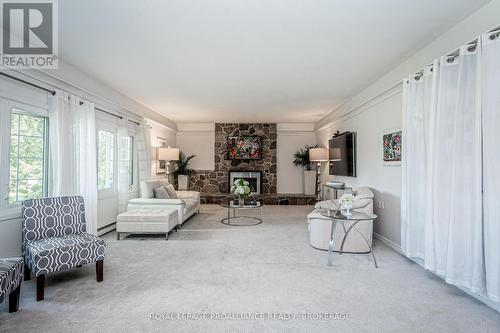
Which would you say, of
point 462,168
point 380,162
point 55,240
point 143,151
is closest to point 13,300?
point 55,240

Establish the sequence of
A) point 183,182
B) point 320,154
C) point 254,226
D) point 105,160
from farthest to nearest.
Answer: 1. point 183,182
2. point 320,154
3. point 254,226
4. point 105,160

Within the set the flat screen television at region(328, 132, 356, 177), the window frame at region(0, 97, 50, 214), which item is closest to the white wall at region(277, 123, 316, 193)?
the flat screen television at region(328, 132, 356, 177)

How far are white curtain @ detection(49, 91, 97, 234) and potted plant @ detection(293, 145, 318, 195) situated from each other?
20.0ft

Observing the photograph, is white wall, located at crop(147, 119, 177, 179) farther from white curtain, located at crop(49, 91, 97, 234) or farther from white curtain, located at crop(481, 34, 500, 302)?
white curtain, located at crop(481, 34, 500, 302)

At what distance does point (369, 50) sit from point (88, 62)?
146 inches

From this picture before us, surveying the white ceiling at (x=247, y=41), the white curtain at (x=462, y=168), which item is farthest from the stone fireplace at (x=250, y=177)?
the white curtain at (x=462, y=168)

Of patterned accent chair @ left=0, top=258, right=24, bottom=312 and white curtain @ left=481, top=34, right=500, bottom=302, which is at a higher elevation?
white curtain @ left=481, top=34, right=500, bottom=302

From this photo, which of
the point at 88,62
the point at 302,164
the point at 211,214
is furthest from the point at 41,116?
the point at 302,164

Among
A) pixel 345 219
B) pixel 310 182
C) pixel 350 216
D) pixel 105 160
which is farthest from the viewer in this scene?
pixel 310 182

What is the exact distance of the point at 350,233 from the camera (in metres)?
3.85

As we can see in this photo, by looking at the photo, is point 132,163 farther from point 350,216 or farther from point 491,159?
point 491,159

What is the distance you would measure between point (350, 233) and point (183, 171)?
242 inches

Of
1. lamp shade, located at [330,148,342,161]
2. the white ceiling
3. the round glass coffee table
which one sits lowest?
the round glass coffee table

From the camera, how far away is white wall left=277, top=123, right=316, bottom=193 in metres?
9.17
